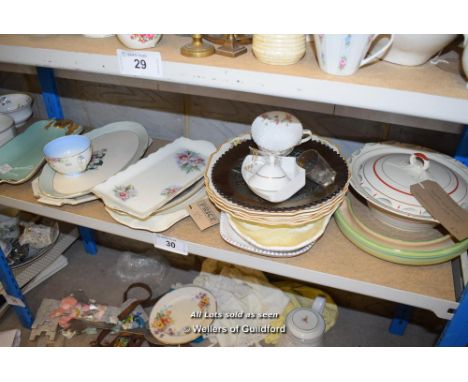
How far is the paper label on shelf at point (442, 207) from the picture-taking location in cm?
71

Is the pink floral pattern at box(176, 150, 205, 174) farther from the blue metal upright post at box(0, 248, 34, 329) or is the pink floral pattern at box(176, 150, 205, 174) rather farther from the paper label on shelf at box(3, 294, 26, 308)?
the paper label on shelf at box(3, 294, 26, 308)

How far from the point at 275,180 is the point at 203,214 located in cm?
22

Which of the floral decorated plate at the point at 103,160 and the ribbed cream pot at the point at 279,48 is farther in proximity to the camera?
the floral decorated plate at the point at 103,160

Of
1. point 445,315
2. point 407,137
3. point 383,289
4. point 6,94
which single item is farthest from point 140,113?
point 445,315

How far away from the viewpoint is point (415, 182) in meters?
0.78

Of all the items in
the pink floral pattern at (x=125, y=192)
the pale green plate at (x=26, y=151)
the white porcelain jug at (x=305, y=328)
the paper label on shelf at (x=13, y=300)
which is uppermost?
the pink floral pattern at (x=125, y=192)

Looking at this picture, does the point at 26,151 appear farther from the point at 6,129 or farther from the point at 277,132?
the point at 277,132

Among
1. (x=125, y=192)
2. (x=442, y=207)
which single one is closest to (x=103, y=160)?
(x=125, y=192)

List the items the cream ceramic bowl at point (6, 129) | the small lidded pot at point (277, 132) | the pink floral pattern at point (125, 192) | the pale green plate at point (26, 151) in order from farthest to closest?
1. the cream ceramic bowl at point (6, 129)
2. the pale green plate at point (26, 151)
3. the pink floral pattern at point (125, 192)
4. the small lidded pot at point (277, 132)

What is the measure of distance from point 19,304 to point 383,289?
124 cm

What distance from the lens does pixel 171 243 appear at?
34.9 inches

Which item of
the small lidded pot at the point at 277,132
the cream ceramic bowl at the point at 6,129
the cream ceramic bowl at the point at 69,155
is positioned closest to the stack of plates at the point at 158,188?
the cream ceramic bowl at the point at 69,155

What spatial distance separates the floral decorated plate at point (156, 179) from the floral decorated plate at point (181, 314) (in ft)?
1.83

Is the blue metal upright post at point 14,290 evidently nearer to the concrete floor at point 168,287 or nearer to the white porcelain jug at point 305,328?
the concrete floor at point 168,287
